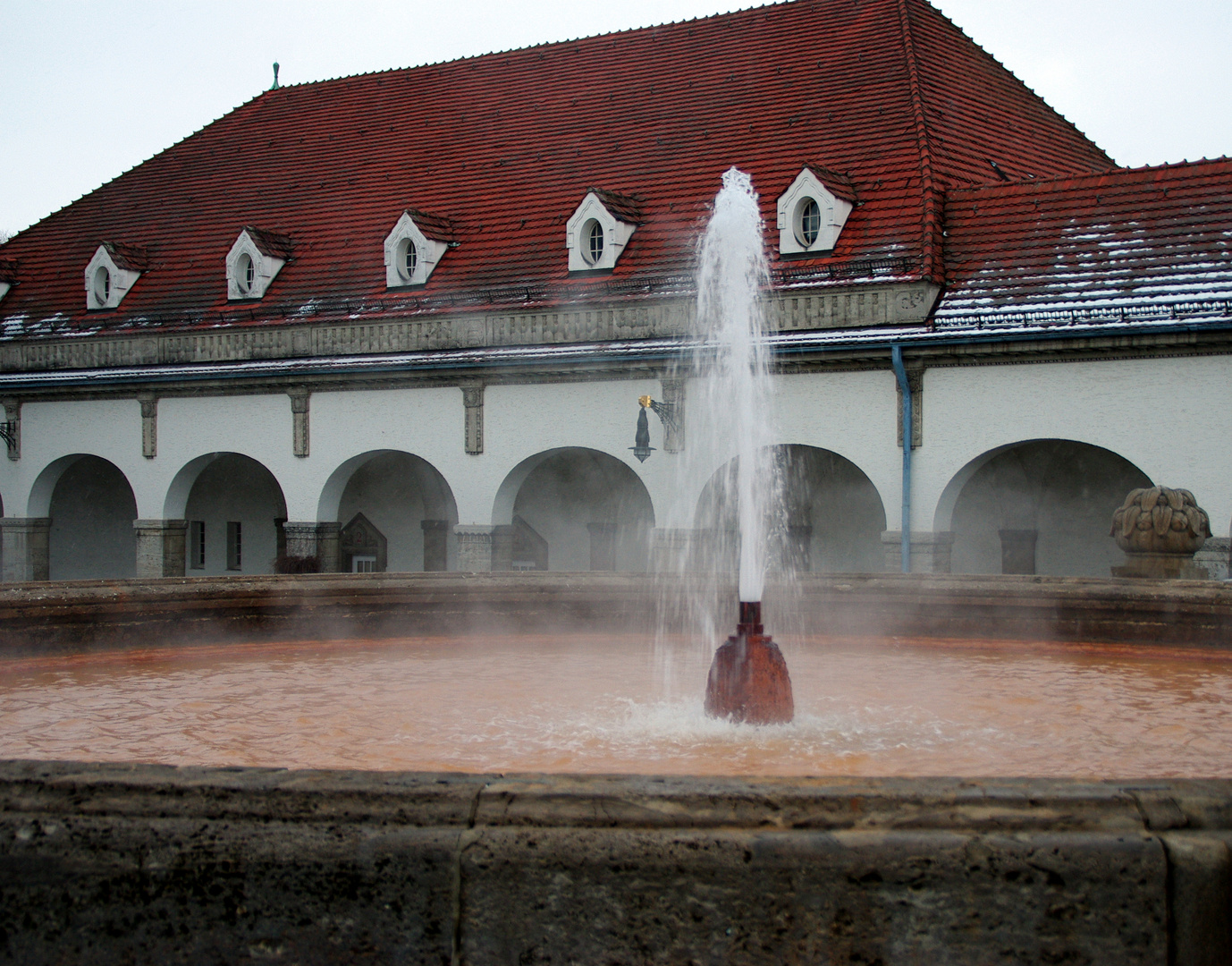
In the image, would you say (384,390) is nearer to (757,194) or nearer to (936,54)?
(757,194)

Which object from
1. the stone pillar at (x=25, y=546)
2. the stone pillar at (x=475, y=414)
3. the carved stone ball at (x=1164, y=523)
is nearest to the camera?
the carved stone ball at (x=1164, y=523)

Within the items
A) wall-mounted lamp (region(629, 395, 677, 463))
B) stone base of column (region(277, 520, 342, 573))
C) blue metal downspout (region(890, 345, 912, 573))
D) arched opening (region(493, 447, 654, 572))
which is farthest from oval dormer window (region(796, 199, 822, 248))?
stone base of column (region(277, 520, 342, 573))

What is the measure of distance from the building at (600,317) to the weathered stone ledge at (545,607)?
21.4 feet

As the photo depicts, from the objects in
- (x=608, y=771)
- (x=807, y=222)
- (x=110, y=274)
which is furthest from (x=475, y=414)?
(x=608, y=771)

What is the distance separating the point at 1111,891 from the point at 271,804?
177 centimetres

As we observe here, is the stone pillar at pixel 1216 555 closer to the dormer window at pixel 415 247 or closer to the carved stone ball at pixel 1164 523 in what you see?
the carved stone ball at pixel 1164 523

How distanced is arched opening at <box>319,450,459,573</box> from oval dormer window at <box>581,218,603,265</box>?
5.03 metres

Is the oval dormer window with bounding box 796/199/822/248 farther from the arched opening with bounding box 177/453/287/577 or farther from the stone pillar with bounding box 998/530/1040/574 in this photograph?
the arched opening with bounding box 177/453/287/577

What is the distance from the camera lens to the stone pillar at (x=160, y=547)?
21125 millimetres

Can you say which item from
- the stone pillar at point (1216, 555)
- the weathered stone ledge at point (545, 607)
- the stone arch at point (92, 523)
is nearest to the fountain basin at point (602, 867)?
the weathered stone ledge at point (545, 607)

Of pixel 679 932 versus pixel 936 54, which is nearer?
pixel 679 932

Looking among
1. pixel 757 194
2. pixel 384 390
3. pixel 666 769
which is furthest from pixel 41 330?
pixel 666 769

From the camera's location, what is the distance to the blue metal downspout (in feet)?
51.7

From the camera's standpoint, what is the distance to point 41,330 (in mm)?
22797
